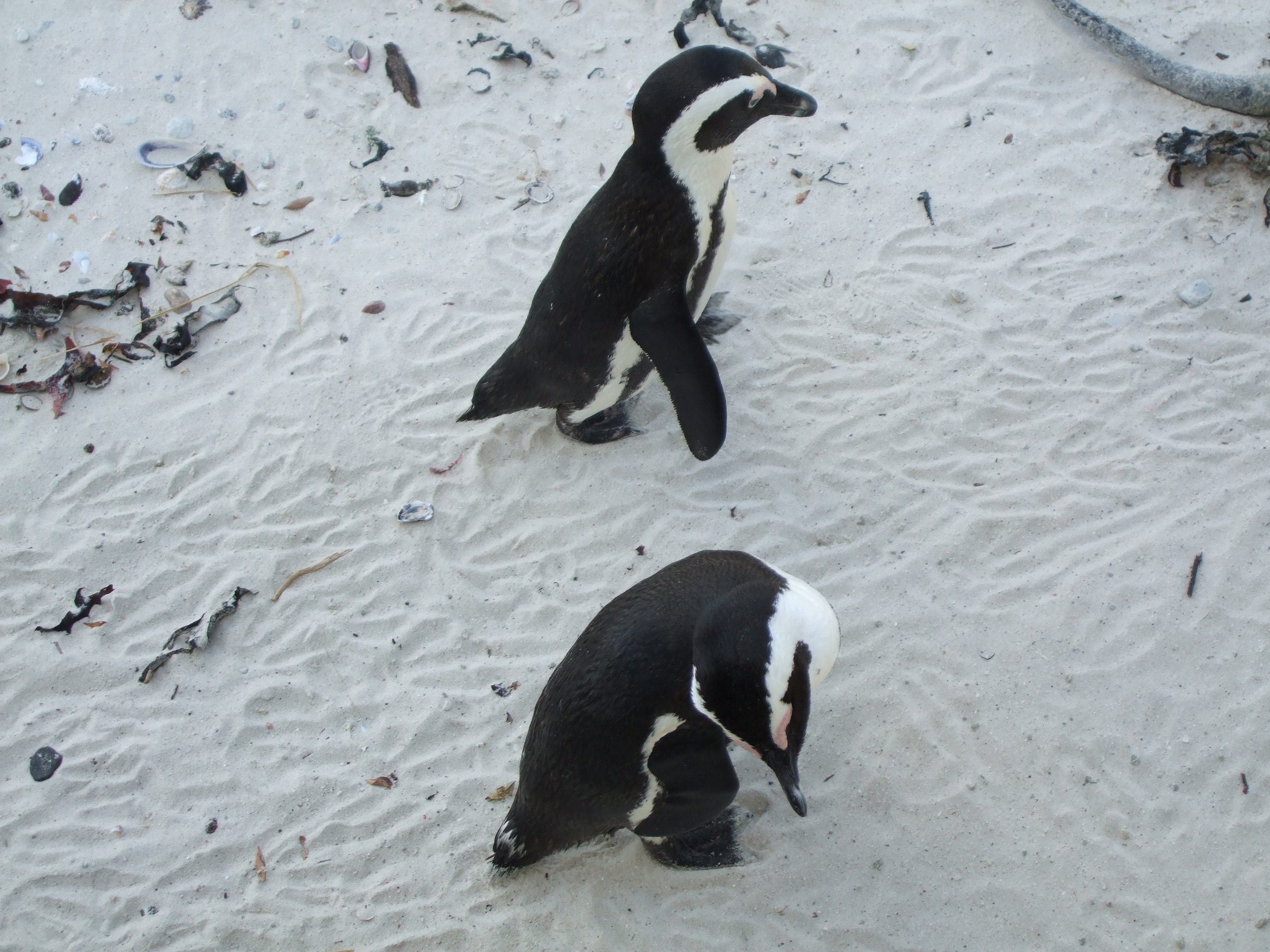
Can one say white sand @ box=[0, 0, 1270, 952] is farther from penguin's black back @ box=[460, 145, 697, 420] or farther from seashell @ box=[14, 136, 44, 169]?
penguin's black back @ box=[460, 145, 697, 420]

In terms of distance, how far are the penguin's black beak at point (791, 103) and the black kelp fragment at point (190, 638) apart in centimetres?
227

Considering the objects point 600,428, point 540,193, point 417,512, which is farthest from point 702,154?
point 417,512

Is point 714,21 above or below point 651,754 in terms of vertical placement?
above

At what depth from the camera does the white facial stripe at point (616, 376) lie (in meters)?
2.96

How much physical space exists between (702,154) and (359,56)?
2266mm

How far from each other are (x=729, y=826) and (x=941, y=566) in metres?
1.03

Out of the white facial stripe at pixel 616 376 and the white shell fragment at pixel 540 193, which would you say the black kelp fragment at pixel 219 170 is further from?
the white facial stripe at pixel 616 376

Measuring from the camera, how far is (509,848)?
7.71ft

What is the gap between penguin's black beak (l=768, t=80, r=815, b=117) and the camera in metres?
2.79

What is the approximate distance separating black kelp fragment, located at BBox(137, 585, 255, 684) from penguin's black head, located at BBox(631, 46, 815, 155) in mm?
Result: 1929

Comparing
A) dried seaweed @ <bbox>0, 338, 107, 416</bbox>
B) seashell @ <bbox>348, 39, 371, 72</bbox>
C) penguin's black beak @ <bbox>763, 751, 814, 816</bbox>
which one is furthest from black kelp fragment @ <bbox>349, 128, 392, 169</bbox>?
penguin's black beak @ <bbox>763, 751, 814, 816</bbox>

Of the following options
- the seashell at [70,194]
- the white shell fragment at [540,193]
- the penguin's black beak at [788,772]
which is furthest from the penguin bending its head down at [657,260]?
the seashell at [70,194]

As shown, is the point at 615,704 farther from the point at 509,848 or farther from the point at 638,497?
the point at 638,497

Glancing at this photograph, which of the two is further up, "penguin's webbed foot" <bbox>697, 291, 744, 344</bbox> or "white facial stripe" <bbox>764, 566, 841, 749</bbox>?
"white facial stripe" <bbox>764, 566, 841, 749</bbox>
